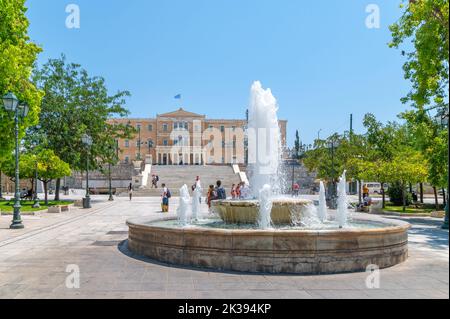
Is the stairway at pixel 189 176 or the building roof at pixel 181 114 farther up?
the building roof at pixel 181 114

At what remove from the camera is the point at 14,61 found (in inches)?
682

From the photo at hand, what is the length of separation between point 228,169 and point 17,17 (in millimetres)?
44052

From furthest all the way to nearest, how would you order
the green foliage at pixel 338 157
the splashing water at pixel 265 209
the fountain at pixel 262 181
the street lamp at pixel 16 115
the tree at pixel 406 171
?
Answer: 1. the green foliage at pixel 338 157
2. the tree at pixel 406 171
3. the street lamp at pixel 16 115
4. the fountain at pixel 262 181
5. the splashing water at pixel 265 209

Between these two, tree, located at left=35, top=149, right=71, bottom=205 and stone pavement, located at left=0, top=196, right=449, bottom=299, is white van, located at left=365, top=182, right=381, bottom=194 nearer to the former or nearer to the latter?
tree, located at left=35, top=149, right=71, bottom=205

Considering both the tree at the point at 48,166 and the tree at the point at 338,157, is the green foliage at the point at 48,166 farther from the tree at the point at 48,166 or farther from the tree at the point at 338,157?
the tree at the point at 338,157

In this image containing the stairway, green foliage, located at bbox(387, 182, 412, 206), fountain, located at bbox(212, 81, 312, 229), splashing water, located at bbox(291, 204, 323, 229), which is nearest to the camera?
fountain, located at bbox(212, 81, 312, 229)

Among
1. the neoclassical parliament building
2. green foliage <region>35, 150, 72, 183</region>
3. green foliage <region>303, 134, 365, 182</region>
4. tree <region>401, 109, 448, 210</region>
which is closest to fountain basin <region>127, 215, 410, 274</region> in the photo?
tree <region>401, 109, 448, 210</region>

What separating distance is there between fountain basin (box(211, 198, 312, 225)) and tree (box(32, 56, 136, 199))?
23809 mm

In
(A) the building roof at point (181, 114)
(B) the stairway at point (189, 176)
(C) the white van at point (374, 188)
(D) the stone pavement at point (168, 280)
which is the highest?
(A) the building roof at point (181, 114)

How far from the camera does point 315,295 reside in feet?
20.7

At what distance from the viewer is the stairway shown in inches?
1968

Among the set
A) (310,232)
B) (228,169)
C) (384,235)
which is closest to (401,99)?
(384,235)

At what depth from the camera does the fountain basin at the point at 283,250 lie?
25.5 ft

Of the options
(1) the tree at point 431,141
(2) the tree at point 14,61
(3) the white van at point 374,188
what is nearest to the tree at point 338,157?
(1) the tree at point 431,141
